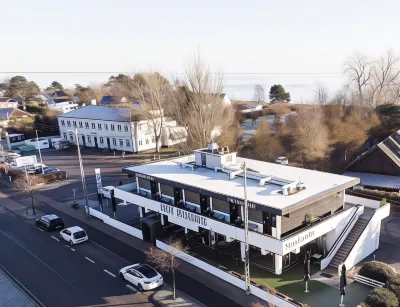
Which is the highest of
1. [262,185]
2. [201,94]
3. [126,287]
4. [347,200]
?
[201,94]

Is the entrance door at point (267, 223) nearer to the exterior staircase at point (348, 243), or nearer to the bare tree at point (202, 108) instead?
the exterior staircase at point (348, 243)

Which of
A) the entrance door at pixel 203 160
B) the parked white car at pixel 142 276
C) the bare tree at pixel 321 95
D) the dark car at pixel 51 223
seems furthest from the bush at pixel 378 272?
the bare tree at pixel 321 95

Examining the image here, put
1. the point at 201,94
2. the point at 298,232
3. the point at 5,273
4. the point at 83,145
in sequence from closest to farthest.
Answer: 1. the point at 298,232
2. the point at 5,273
3. the point at 201,94
4. the point at 83,145

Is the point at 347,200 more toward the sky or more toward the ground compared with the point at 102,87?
more toward the ground

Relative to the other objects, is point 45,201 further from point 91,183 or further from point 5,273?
point 5,273

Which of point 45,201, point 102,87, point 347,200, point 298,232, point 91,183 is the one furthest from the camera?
point 102,87

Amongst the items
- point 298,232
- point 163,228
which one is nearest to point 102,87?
point 163,228

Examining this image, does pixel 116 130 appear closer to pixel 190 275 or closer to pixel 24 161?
pixel 24 161
